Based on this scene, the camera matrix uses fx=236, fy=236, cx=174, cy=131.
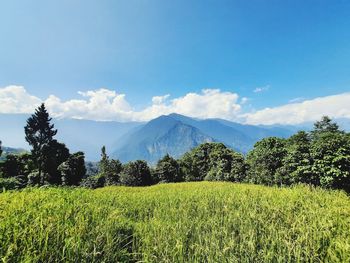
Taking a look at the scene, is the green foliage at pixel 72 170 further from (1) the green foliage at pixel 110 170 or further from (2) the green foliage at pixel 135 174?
(2) the green foliage at pixel 135 174

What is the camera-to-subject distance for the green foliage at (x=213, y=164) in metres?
50.7

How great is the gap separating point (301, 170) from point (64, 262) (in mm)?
30367

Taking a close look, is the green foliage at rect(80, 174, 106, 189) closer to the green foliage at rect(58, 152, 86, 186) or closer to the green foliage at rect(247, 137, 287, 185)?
the green foliage at rect(58, 152, 86, 186)

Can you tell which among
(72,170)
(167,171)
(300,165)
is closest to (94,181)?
(72,170)

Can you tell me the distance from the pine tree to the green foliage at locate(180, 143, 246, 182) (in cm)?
3531

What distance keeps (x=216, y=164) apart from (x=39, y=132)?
42.3 metres

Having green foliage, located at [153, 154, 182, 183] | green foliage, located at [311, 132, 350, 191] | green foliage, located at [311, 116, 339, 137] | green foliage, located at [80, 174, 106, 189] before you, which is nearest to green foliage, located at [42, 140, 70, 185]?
green foliage, located at [80, 174, 106, 189]

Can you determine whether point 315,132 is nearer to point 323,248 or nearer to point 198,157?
point 198,157

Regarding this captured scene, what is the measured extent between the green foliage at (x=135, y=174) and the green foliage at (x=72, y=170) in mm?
10383

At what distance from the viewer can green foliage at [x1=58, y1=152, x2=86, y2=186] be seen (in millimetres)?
54831

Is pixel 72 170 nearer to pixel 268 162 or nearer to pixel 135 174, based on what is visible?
pixel 135 174

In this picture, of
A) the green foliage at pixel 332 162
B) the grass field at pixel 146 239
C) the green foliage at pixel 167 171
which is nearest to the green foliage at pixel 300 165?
the green foliage at pixel 332 162

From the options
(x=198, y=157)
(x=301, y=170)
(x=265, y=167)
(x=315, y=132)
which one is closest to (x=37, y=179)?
(x=198, y=157)

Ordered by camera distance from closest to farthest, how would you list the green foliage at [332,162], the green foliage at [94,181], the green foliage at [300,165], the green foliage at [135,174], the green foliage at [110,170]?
1. the green foliage at [332,162]
2. the green foliage at [300,165]
3. the green foliage at [94,181]
4. the green foliage at [135,174]
5. the green foliage at [110,170]
